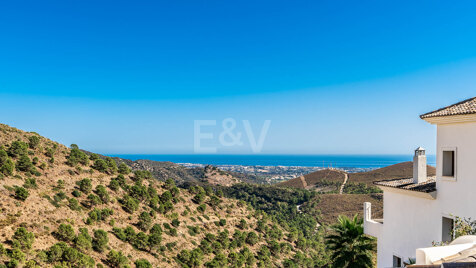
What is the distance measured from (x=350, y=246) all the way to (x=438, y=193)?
A: 188 inches

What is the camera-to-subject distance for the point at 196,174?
81.3 meters

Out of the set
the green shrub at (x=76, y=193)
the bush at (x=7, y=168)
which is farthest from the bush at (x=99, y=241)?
the bush at (x=7, y=168)

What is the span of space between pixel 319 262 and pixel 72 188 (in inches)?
962

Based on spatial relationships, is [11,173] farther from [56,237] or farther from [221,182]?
[221,182]

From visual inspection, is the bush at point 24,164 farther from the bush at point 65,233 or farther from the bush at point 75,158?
the bush at point 65,233

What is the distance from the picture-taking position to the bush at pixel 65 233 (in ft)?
56.5

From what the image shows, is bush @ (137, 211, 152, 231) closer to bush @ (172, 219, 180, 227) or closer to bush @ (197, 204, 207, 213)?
bush @ (172, 219, 180, 227)

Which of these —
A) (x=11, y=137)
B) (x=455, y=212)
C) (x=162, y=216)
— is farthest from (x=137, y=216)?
(x=455, y=212)

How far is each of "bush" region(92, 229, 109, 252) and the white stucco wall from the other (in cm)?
1527

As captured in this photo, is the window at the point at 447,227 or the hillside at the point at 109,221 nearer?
the window at the point at 447,227

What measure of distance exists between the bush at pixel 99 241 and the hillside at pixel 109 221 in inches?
2.3

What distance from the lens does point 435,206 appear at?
35.8 ft

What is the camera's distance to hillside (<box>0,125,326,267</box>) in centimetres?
1669

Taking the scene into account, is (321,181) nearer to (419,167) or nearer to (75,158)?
(75,158)
